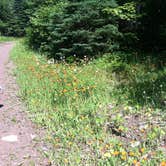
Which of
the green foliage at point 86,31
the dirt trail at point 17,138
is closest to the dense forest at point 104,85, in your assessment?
the green foliage at point 86,31

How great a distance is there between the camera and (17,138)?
594cm

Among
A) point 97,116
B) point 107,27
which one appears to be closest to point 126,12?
point 107,27

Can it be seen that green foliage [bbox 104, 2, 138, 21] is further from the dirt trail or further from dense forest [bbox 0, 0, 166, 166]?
the dirt trail

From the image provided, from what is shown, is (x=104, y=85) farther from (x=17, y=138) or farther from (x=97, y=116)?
(x=17, y=138)

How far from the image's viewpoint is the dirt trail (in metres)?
5.05

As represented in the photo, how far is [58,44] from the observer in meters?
13.5

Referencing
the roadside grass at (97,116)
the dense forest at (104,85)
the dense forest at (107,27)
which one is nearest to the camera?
the roadside grass at (97,116)

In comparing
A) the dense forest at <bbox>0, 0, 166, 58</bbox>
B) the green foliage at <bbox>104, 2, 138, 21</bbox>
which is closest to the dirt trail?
the dense forest at <bbox>0, 0, 166, 58</bbox>

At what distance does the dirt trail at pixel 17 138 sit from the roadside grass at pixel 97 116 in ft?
0.65

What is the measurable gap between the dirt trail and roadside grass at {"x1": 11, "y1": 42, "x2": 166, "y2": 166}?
198 mm

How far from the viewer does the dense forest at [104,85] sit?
502 centimetres

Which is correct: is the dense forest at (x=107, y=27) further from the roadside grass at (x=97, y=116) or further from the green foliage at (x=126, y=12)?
the roadside grass at (x=97, y=116)

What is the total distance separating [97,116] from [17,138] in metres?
1.45

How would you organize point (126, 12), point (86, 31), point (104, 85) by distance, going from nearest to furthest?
1. point (104, 85)
2. point (86, 31)
3. point (126, 12)
